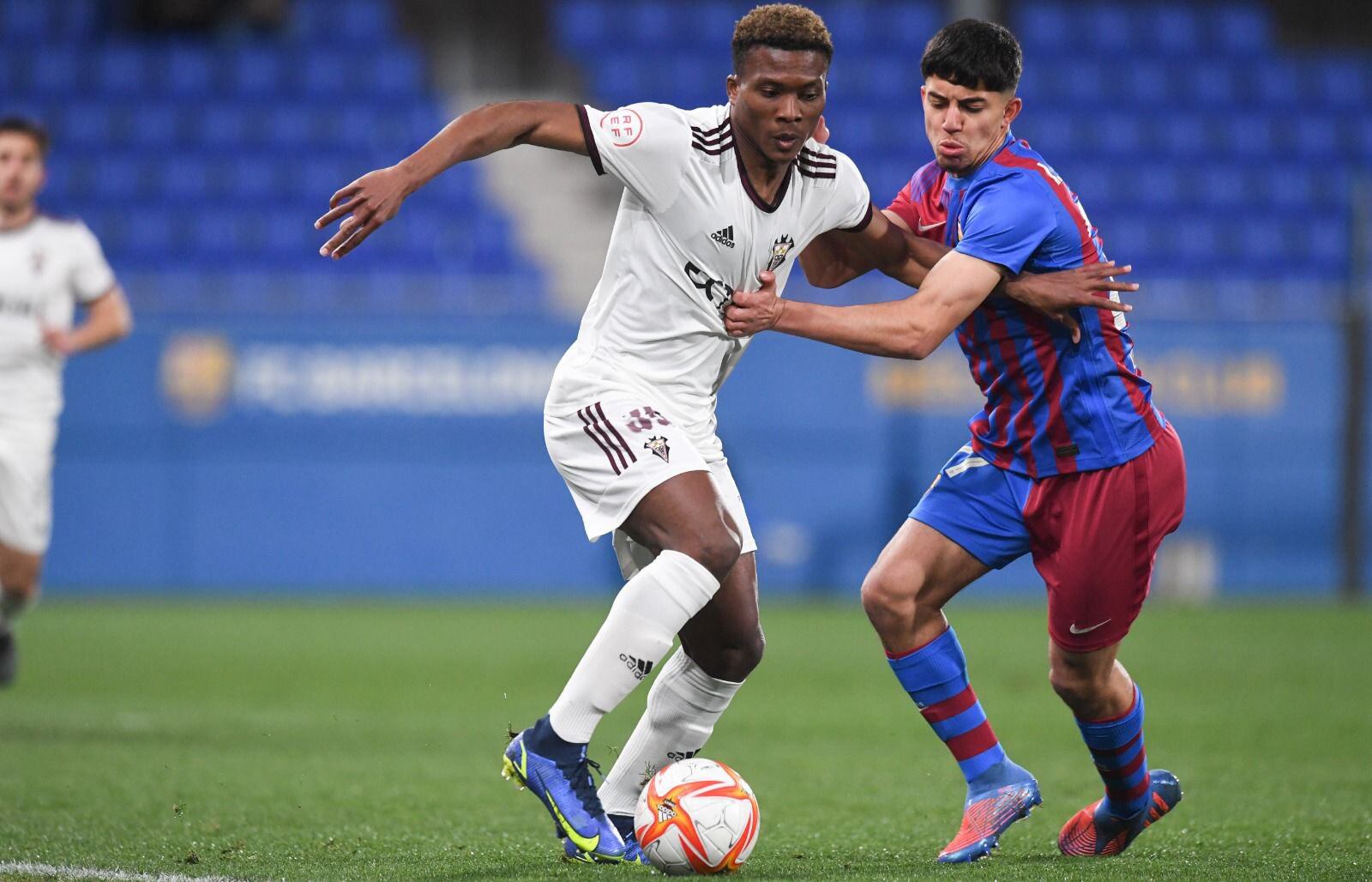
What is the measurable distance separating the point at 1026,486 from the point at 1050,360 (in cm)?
36

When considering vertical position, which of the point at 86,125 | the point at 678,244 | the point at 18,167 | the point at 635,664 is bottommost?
the point at 635,664

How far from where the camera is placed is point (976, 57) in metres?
4.73

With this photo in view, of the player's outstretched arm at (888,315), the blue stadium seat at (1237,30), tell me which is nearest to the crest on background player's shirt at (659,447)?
the player's outstretched arm at (888,315)

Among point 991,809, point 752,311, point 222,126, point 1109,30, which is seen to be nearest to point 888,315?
point 752,311

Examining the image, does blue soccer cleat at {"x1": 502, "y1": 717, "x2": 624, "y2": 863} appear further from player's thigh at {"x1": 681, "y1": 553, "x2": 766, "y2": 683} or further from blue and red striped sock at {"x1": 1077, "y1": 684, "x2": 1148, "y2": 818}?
blue and red striped sock at {"x1": 1077, "y1": 684, "x2": 1148, "y2": 818}

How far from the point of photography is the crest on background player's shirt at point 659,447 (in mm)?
4473

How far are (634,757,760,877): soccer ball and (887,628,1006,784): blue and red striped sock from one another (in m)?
0.74

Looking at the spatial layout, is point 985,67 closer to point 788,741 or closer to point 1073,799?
point 1073,799

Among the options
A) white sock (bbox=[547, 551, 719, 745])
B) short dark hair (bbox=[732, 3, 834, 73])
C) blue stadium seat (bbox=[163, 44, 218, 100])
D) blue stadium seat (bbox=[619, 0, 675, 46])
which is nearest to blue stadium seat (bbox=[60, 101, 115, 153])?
blue stadium seat (bbox=[163, 44, 218, 100])

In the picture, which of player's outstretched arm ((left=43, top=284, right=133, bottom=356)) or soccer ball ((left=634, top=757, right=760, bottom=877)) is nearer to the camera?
soccer ball ((left=634, top=757, right=760, bottom=877))

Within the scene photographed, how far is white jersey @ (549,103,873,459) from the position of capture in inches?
180

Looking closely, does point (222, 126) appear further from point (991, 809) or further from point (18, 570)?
point (991, 809)

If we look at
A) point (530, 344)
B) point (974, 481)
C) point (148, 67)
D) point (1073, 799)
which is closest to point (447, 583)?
point (530, 344)

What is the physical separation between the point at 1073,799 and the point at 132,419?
1071 centimetres
